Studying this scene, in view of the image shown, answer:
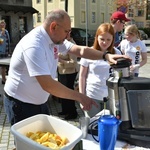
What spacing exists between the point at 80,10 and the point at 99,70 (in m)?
30.1

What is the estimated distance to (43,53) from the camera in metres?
1.55

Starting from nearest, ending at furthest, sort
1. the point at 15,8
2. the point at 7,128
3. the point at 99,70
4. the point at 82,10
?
1. the point at 99,70
2. the point at 7,128
3. the point at 15,8
4. the point at 82,10

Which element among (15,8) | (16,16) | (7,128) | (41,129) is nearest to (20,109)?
(41,129)

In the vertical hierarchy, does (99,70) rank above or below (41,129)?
above

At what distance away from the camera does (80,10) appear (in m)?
31.6

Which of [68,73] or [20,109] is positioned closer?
[20,109]

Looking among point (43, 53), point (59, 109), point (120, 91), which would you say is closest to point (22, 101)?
point (43, 53)

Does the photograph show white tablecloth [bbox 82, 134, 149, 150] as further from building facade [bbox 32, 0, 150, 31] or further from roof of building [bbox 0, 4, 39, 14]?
building facade [bbox 32, 0, 150, 31]

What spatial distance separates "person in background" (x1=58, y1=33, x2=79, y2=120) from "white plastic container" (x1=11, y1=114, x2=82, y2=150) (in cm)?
250

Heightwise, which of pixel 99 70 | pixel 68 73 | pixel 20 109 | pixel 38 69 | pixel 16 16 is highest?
pixel 16 16

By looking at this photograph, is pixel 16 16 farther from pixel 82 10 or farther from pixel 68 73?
pixel 68 73

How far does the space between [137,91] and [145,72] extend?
273 inches

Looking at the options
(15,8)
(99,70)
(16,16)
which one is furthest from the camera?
(16,16)

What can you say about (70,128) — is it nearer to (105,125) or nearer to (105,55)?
(105,125)
